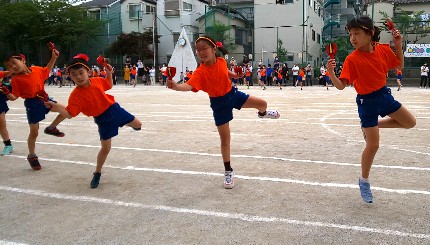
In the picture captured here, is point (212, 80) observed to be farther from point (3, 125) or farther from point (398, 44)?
point (3, 125)

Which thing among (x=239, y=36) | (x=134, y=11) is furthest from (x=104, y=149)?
(x=134, y=11)

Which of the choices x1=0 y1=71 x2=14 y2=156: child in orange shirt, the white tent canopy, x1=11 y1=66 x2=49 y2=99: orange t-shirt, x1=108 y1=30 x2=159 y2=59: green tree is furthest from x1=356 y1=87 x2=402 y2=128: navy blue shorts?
x1=108 y1=30 x2=159 y2=59: green tree

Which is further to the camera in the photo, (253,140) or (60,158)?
(253,140)

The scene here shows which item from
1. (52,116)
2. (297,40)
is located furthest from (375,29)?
(297,40)

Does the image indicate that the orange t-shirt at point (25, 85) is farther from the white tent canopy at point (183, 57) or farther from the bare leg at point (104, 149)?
the white tent canopy at point (183, 57)

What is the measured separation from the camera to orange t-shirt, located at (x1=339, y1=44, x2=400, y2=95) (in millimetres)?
4066

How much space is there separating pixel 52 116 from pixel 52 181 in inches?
282

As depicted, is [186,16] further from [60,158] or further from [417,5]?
[60,158]

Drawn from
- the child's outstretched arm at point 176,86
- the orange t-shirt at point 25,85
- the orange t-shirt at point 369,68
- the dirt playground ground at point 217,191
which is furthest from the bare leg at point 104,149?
the orange t-shirt at point 369,68

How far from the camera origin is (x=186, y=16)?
3838 cm

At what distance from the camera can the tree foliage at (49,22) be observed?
3731 centimetres

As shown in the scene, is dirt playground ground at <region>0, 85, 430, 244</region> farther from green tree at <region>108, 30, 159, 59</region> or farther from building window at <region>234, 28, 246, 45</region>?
green tree at <region>108, 30, 159, 59</region>

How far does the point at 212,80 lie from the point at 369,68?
5.91 ft

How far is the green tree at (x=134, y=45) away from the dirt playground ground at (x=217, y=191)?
95.6ft
